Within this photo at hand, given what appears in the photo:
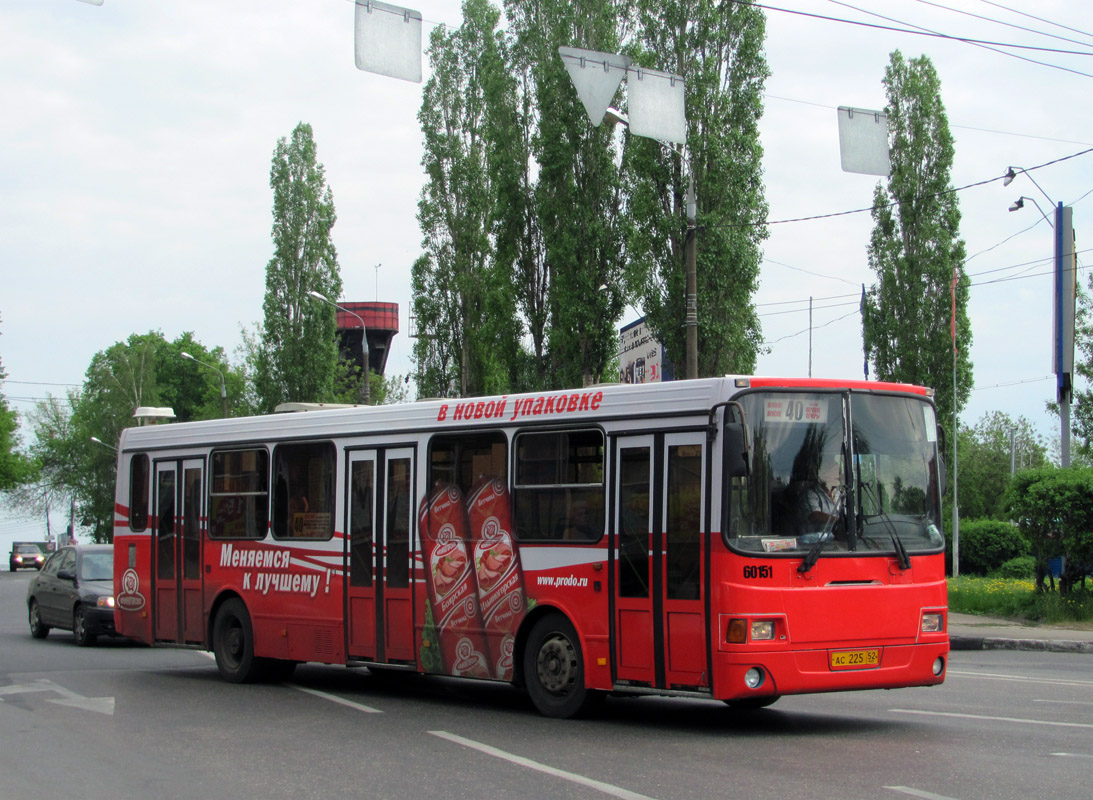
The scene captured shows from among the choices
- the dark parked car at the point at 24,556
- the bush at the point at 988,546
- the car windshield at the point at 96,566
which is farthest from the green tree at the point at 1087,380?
the dark parked car at the point at 24,556

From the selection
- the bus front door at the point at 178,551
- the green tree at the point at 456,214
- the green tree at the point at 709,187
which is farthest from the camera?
the green tree at the point at 456,214

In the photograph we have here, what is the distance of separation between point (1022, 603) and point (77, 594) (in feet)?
54.1

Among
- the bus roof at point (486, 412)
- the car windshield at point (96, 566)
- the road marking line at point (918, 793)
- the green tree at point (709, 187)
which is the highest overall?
the green tree at point (709, 187)

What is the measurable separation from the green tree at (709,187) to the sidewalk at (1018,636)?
1029cm

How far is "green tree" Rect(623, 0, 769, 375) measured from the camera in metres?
30.4

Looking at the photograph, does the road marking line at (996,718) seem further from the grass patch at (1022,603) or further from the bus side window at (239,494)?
the grass patch at (1022,603)

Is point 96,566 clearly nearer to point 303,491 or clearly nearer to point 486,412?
point 303,491

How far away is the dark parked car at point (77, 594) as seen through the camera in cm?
2195

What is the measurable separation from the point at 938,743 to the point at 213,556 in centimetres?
939

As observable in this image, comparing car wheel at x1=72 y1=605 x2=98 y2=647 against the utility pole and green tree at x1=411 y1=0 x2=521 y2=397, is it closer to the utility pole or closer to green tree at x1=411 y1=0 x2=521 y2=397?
the utility pole

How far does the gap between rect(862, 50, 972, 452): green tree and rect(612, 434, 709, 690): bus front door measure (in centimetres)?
3297

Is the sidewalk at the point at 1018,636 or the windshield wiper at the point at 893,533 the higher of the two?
the windshield wiper at the point at 893,533

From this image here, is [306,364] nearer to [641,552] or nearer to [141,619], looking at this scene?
[141,619]

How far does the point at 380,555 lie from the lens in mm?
13523
